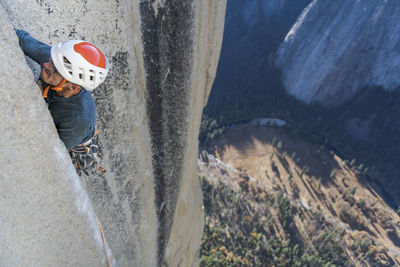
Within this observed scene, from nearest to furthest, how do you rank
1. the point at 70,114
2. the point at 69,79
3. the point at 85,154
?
the point at 69,79 → the point at 70,114 → the point at 85,154

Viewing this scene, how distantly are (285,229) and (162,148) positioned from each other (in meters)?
17.0

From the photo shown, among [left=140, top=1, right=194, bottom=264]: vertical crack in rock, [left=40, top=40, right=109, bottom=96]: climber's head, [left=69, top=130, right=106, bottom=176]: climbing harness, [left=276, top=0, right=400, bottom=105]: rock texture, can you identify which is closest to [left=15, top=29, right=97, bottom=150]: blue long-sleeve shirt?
[left=40, top=40, right=109, bottom=96]: climber's head

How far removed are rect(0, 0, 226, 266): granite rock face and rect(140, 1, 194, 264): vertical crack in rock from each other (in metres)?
0.02

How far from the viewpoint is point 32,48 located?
→ 2.32 meters

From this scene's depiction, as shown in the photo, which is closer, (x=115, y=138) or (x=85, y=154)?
(x=85, y=154)

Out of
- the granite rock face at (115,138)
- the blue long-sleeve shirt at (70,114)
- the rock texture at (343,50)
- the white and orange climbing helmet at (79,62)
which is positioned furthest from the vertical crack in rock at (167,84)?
the rock texture at (343,50)

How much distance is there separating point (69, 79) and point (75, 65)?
18 centimetres

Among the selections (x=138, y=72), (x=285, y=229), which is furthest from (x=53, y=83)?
(x=285, y=229)

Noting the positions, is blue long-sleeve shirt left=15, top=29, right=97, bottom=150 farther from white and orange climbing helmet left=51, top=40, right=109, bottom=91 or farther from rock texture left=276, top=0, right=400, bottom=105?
rock texture left=276, top=0, right=400, bottom=105

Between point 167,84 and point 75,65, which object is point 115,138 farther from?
point 75,65

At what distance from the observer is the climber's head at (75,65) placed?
2.31 metres

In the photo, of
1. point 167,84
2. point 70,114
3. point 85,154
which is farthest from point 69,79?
point 167,84

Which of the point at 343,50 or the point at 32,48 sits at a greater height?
the point at 343,50

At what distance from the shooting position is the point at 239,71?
37.0 meters
